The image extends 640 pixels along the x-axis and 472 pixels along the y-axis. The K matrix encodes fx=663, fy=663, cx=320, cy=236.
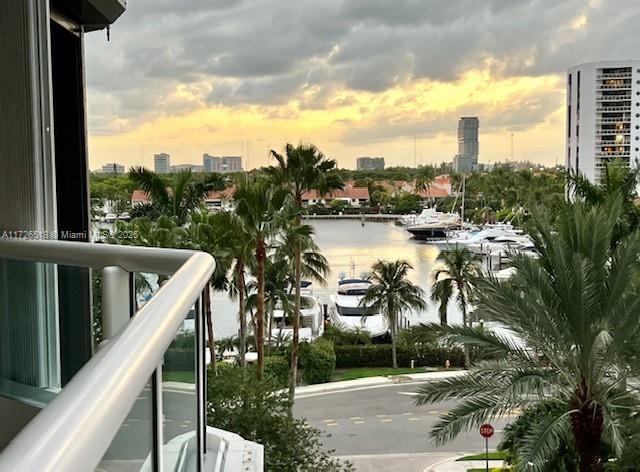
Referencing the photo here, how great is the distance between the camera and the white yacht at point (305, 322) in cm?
2154

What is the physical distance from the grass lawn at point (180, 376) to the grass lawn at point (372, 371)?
732 inches

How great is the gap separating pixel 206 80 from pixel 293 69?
4.79 metres

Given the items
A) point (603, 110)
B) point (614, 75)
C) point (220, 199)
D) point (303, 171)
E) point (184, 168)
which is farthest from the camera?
point (614, 75)

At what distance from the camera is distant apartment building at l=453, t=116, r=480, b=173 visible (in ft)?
92.2

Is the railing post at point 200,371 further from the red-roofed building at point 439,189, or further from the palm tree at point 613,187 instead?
the red-roofed building at point 439,189

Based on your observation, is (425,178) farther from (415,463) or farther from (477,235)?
(415,463)

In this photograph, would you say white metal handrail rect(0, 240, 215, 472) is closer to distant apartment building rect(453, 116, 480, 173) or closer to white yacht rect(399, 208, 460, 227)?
white yacht rect(399, 208, 460, 227)

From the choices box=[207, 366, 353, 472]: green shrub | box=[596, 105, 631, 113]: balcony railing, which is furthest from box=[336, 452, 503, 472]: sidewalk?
box=[596, 105, 631, 113]: balcony railing

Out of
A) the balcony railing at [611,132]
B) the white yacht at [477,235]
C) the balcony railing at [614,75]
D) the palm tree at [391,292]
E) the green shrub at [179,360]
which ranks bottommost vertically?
the palm tree at [391,292]

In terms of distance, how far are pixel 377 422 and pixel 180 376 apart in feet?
50.3

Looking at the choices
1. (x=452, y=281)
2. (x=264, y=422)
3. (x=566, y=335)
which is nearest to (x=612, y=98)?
(x=452, y=281)

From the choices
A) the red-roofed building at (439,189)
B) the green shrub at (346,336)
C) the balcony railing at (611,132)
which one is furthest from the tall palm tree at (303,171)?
the red-roofed building at (439,189)

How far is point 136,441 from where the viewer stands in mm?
818

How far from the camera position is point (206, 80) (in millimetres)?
33219
